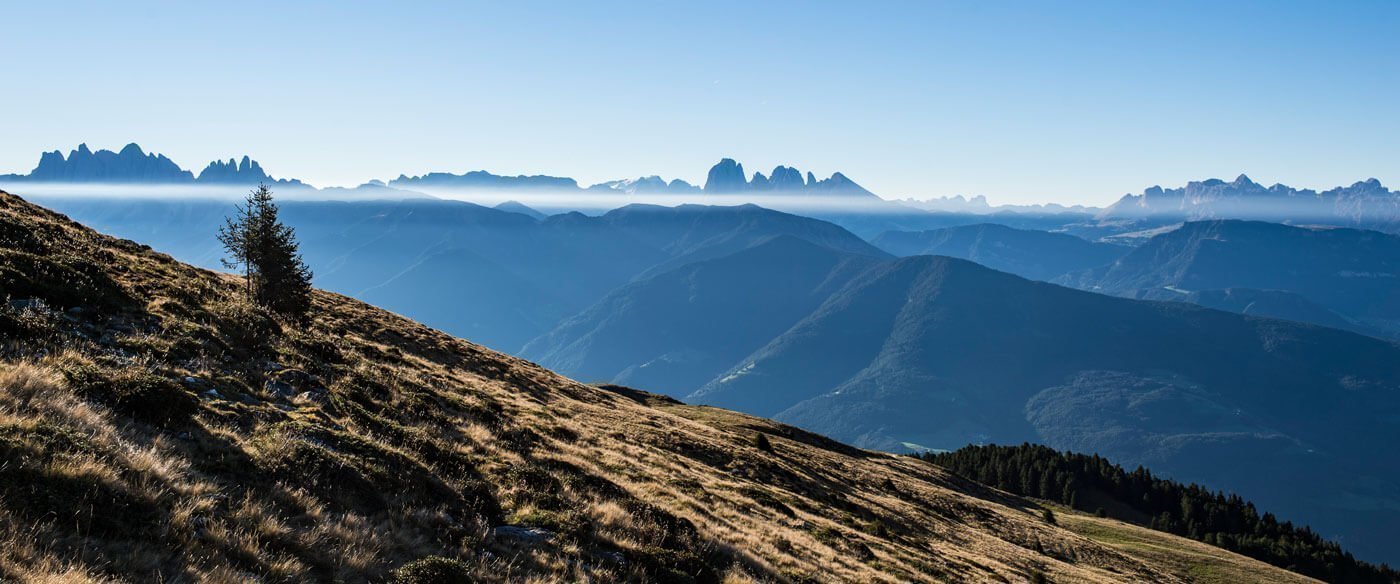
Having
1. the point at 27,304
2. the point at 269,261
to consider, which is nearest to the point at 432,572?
the point at 27,304

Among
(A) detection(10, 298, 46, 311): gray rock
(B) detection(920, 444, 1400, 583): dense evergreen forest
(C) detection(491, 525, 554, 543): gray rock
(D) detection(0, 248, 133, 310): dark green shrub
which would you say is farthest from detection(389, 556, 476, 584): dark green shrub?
(B) detection(920, 444, 1400, 583): dense evergreen forest

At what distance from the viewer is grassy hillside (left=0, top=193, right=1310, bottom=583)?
27.8ft

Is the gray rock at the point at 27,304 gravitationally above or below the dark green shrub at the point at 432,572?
above

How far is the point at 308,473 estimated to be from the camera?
39.9ft

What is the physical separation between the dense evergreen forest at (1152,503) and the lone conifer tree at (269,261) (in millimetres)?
123202

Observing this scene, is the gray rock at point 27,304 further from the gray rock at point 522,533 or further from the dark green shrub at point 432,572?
the dark green shrub at point 432,572

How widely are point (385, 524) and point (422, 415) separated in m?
10.8

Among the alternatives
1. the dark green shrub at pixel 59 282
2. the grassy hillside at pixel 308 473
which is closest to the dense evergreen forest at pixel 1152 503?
the grassy hillside at pixel 308 473

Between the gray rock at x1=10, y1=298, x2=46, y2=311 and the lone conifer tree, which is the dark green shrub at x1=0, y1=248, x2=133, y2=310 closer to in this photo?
the gray rock at x1=10, y1=298, x2=46, y2=311

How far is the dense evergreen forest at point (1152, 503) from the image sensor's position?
359ft

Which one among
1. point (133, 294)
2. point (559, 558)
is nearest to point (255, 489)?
point (559, 558)

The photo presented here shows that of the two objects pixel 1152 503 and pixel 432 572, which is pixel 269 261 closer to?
pixel 432 572

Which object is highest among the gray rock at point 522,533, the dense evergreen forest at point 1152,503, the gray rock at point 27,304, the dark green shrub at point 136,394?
the gray rock at point 27,304

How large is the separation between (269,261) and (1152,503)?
168260mm
